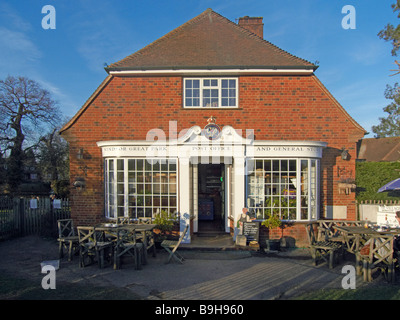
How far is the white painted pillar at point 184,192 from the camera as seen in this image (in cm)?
929

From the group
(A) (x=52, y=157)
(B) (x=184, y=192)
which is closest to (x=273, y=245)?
(B) (x=184, y=192)

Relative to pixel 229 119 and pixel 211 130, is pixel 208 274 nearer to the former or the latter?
pixel 211 130

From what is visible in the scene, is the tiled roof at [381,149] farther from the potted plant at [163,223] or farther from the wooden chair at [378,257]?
the potted plant at [163,223]

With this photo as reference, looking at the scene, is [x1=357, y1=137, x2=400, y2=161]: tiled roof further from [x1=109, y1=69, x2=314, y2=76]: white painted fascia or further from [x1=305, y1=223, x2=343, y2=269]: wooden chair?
[x1=305, y1=223, x2=343, y2=269]: wooden chair

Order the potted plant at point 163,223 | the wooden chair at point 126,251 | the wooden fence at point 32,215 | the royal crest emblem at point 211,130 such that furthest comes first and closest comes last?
the wooden fence at point 32,215
the royal crest emblem at point 211,130
the potted plant at point 163,223
the wooden chair at point 126,251

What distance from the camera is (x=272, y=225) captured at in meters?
9.23

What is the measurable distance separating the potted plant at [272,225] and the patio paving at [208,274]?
11.9 inches

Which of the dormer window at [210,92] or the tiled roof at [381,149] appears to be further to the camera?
the tiled roof at [381,149]

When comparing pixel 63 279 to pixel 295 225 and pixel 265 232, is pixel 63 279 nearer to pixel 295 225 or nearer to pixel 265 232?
pixel 265 232

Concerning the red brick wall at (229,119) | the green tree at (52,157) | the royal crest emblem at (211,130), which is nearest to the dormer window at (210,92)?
the red brick wall at (229,119)

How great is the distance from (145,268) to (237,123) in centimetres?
573

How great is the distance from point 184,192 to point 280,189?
3.26m

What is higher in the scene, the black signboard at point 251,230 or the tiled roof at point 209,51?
the tiled roof at point 209,51

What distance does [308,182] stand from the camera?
377 inches
